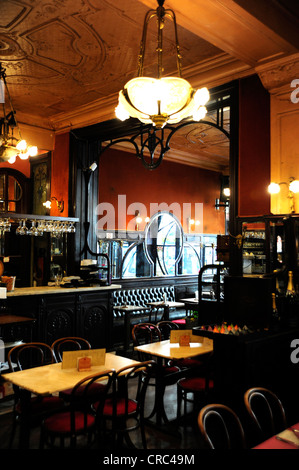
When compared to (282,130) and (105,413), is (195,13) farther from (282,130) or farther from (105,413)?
(105,413)

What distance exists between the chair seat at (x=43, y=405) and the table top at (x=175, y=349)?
119 cm

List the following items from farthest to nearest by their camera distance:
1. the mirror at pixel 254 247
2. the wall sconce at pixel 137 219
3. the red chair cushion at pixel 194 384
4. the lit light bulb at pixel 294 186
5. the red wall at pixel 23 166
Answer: the wall sconce at pixel 137 219 → the red wall at pixel 23 166 → the mirror at pixel 254 247 → the lit light bulb at pixel 294 186 → the red chair cushion at pixel 194 384

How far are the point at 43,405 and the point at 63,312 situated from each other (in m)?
3.14

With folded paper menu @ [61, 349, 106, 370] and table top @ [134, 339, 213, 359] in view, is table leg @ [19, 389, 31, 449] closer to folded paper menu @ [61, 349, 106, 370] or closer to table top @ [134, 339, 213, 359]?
folded paper menu @ [61, 349, 106, 370]

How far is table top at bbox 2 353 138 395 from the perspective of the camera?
334 cm

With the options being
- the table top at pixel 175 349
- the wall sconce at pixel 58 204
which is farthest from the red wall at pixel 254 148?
the wall sconce at pixel 58 204

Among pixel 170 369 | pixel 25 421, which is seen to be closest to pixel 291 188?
pixel 170 369

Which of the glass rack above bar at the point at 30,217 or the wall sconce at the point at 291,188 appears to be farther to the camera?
the glass rack above bar at the point at 30,217

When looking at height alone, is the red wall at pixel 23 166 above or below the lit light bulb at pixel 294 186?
above

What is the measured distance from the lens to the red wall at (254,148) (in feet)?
17.0

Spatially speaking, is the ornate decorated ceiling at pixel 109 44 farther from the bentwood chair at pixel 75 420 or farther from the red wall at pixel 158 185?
the bentwood chair at pixel 75 420

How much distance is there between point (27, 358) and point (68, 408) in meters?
3.00

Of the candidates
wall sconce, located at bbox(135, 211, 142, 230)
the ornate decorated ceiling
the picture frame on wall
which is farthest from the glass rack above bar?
wall sconce, located at bbox(135, 211, 142, 230)

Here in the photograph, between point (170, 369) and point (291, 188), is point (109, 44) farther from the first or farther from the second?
point (170, 369)
